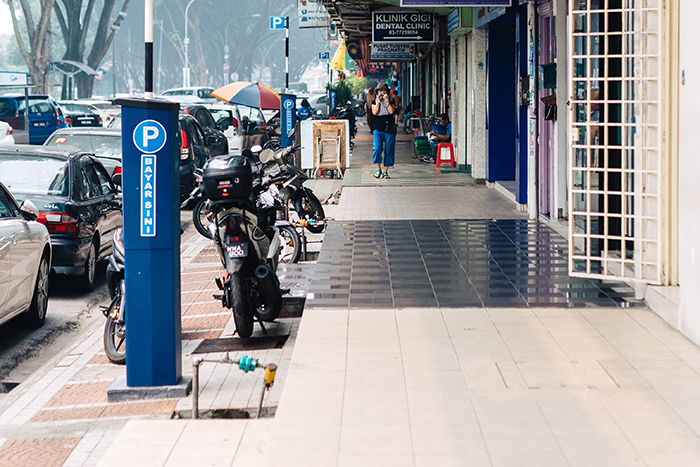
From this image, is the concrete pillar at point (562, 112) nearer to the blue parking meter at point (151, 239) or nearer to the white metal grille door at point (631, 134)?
the white metal grille door at point (631, 134)

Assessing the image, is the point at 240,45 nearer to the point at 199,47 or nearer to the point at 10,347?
the point at 199,47

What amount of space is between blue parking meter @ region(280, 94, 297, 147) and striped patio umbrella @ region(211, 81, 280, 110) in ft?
8.80

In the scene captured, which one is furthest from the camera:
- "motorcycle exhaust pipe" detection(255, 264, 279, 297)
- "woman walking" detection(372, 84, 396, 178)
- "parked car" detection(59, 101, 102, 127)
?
"parked car" detection(59, 101, 102, 127)

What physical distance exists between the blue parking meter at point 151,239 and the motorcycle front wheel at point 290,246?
3.59 meters

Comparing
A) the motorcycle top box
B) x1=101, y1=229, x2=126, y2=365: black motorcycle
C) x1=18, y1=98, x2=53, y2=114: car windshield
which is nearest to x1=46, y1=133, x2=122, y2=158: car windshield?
x1=101, y1=229, x2=126, y2=365: black motorcycle

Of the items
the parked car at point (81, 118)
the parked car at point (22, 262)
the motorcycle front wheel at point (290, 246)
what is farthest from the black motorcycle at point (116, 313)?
the parked car at point (81, 118)

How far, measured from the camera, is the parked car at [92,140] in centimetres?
1407

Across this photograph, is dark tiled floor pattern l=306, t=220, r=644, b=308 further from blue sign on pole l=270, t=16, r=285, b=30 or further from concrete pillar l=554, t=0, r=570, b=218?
blue sign on pole l=270, t=16, r=285, b=30

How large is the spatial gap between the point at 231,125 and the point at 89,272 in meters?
20.1

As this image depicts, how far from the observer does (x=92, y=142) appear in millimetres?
14273

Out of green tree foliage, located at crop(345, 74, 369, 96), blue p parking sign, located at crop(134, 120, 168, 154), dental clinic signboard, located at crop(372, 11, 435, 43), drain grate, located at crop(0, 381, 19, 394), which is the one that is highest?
green tree foliage, located at crop(345, 74, 369, 96)

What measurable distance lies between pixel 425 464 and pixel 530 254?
5.06 m

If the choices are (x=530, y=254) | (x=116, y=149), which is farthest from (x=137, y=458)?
(x=116, y=149)

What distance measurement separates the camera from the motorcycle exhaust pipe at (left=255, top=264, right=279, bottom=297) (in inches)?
263
